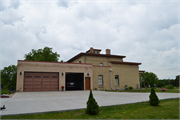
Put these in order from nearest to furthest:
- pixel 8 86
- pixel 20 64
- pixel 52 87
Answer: pixel 20 64 → pixel 52 87 → pixel 8 86

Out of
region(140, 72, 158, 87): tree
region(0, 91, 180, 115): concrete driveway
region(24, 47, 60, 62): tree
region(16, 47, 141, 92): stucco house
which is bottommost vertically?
region(140, 72, 158, 87): tree

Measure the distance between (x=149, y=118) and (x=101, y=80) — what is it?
20334 millimetres

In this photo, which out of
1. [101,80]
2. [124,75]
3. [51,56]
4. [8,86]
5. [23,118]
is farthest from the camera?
[8,86]

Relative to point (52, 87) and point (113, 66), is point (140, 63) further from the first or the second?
point (52, 87)

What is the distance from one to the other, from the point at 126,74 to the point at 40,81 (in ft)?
54.3

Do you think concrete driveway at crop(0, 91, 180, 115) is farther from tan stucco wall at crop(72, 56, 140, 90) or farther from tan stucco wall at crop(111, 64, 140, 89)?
tan stucco wall at crop(111, 64, 140, 89)

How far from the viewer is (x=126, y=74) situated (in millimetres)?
29406

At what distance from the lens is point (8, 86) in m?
50.8

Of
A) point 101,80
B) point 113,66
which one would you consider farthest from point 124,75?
point 101,80

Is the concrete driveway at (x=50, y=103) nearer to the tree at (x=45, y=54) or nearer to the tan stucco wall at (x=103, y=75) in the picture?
the tan stucco wall at (x=103, y=75)

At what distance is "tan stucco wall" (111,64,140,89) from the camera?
92.5ft

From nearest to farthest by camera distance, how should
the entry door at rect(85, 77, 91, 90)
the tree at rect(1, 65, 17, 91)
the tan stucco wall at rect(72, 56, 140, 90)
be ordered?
the entry door at rect(85, 77, 91, 90) → the tan stucco wall at rect(72, 56, 140, 90) → the tree at rect(1, 65, 17, 91)

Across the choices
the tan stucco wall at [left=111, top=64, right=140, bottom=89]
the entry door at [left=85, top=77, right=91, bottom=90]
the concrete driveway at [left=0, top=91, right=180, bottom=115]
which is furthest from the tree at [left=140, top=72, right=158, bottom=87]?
the concrete driveway at [left=0, top=91, right=180, bottom=115]

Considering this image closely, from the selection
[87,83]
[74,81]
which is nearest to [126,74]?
[87,83]
